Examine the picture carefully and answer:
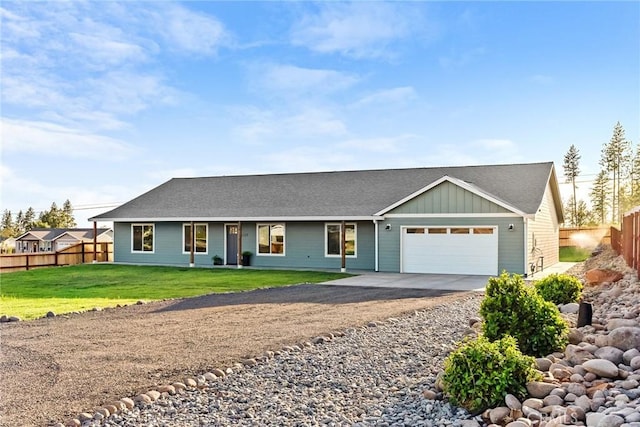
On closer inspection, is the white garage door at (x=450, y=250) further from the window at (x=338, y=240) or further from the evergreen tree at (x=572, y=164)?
the evergreen tree at (x=572, y=164)

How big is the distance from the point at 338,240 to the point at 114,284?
9.40m

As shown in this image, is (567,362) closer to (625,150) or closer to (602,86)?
(602,86)

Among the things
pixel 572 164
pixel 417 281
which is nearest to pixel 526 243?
pixel 417 281

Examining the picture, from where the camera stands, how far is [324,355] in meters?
6.61

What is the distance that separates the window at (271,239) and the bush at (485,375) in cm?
1907

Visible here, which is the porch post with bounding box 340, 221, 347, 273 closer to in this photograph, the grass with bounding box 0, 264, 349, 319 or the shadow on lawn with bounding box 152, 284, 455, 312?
the grass with bounding box 0, 264, 349, 319

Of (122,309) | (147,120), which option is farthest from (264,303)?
(147,120)

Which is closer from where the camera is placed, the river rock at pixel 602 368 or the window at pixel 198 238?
the river rock at pixel 602 368

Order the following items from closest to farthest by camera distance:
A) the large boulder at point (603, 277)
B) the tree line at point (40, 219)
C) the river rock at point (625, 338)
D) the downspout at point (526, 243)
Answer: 1. the river rock at point (625, 338)
2. the large boulder at point (603, 277)
3. the downspout at point (526, 243)
4. the tree line at point (40, 219)

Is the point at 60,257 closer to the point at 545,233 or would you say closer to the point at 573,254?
the point at 545,233

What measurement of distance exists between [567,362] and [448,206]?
14.4 metres

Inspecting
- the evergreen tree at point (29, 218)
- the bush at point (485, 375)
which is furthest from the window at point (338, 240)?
the evergreen tree at point (29, 218)

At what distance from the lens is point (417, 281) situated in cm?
1692

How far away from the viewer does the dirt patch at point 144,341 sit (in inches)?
205
